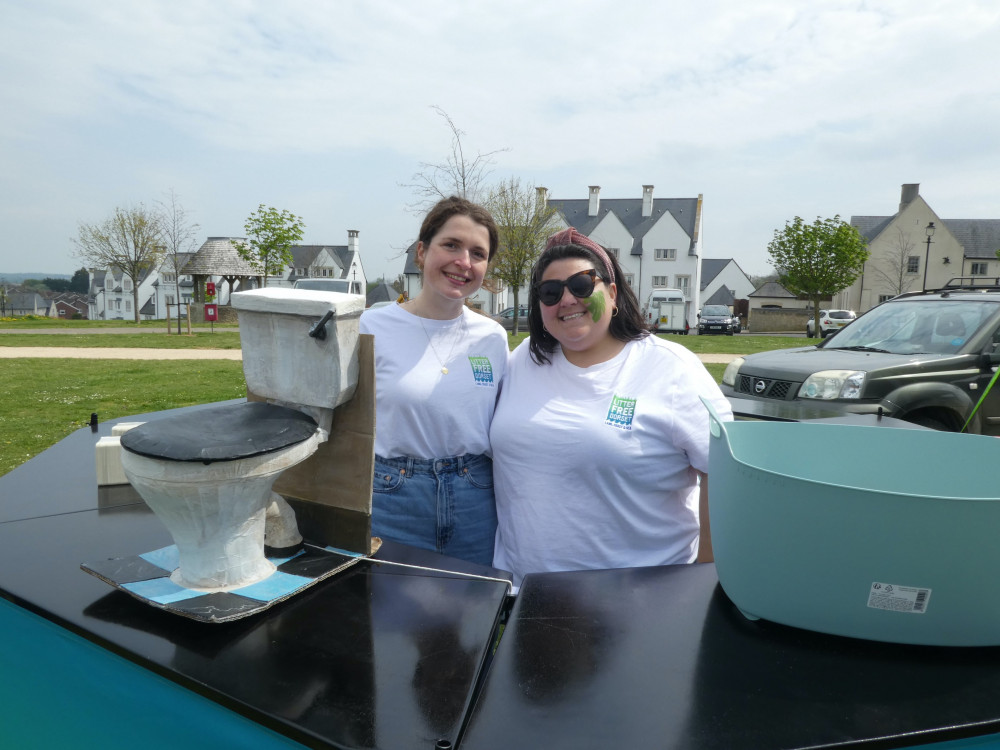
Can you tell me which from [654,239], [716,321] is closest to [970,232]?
[654,239]

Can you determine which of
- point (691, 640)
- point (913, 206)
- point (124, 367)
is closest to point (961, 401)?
point (691, 640)

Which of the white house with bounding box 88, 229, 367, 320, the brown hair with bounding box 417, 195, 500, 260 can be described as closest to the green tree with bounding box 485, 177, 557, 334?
the white house with bounding box 88, 229, 367, 320

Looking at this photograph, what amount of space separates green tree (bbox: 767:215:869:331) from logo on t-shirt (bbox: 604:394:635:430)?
29124 mm

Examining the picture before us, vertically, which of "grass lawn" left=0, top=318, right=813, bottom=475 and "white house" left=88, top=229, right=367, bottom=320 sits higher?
"white house" left=88, top=229, right=367, bottom=320

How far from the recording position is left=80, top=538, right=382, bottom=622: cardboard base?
132cm

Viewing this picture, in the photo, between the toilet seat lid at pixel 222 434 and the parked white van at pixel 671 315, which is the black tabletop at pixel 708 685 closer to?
the toilet seat lid at pixel 222 434

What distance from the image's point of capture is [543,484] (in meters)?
1.86

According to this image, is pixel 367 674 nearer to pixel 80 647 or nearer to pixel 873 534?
pixel 80 647

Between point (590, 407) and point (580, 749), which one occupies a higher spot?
point (590, 407)

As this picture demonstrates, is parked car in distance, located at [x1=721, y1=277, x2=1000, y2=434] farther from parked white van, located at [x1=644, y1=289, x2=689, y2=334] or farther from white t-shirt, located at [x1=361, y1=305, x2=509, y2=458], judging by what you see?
parked white van, located at [x1=644, y1=289, x2=689, y2=334]

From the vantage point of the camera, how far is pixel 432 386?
2092 mm

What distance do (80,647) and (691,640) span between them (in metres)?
1.18

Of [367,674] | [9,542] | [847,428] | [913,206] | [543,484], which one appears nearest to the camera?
[367,674]

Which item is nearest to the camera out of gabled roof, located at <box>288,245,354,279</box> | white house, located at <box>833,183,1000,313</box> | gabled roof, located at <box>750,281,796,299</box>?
white house, located at <box>833,183,1000,313</box>
